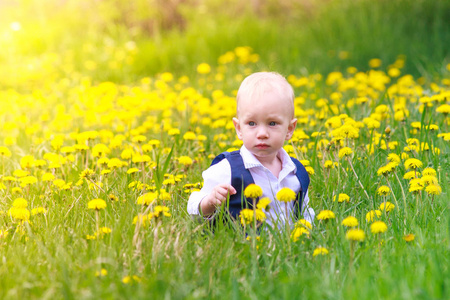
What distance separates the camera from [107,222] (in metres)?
2.30

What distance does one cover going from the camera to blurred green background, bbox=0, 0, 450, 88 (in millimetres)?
6738

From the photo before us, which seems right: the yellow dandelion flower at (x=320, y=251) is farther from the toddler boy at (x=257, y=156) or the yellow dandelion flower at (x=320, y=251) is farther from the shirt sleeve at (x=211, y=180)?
the shirt sleeve at (x=211, y=180)

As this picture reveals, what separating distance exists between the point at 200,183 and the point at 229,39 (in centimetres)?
503

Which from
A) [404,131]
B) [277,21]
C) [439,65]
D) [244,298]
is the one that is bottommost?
[244,298]

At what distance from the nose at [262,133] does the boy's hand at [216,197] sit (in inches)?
10.6

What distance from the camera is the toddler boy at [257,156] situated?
2.36 m

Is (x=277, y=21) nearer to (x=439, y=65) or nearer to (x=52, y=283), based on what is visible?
(x=439, y=65)

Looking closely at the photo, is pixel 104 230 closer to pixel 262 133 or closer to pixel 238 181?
pixel 238 181

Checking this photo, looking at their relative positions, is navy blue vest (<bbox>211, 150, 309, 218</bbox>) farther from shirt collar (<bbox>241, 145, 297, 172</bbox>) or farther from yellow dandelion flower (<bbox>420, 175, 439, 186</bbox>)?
yellow dandelion flower (<bbox>420, 175, 439, 186</bbox>)

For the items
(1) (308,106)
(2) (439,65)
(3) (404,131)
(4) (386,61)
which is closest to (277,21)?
(4) (386,61)

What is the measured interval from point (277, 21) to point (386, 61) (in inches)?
111

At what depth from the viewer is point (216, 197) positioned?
2.30 metres

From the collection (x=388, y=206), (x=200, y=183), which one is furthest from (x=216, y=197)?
(x=388, y=206)

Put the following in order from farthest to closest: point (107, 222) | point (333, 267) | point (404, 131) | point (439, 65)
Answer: point (439, 65) → point (404, 131) → point (107, 222) → point (333, 267)
